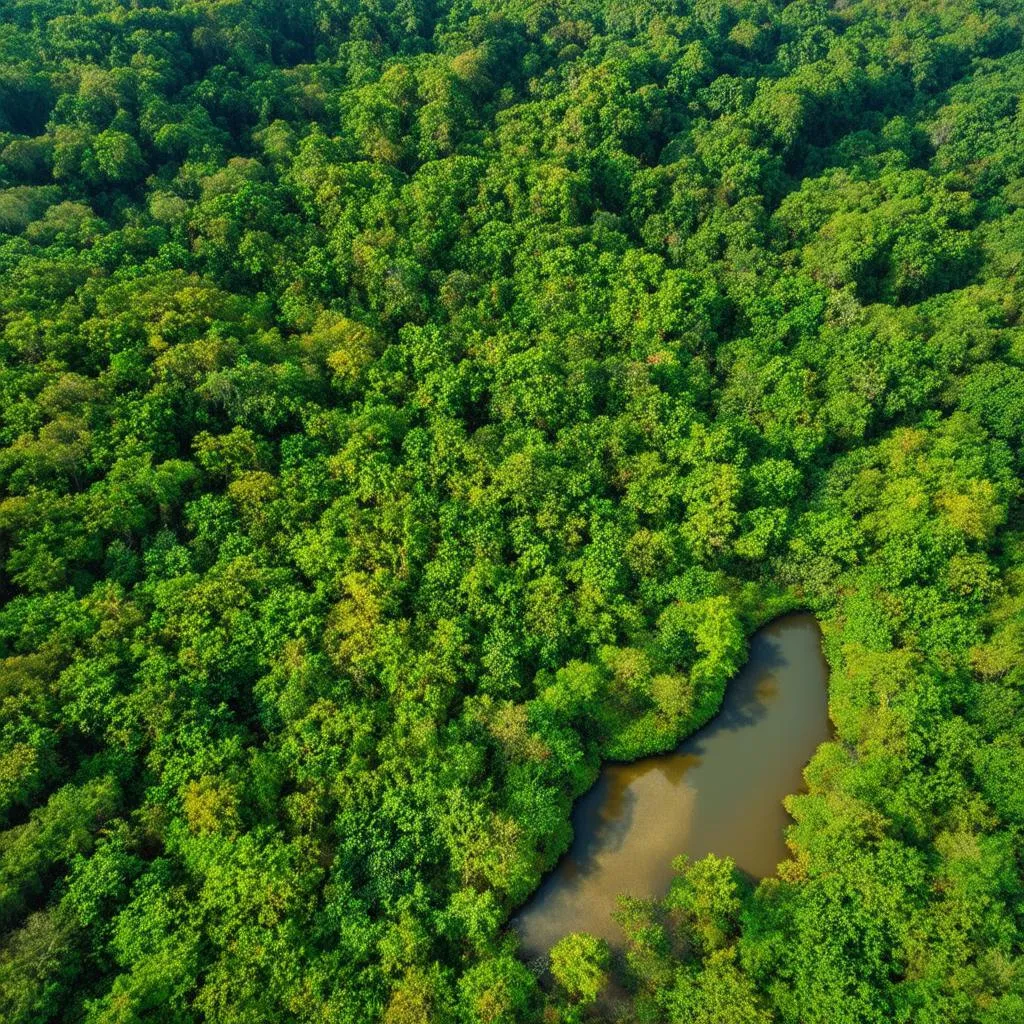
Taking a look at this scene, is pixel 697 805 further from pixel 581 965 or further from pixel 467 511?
pixel 467 511

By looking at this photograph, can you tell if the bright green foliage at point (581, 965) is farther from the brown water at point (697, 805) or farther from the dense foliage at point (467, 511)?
the brown water at point (697, 805)

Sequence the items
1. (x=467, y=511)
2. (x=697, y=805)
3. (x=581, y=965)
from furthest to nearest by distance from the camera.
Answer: (x=467, y=511)
(x=697, y=805)
(x=581, y=965)

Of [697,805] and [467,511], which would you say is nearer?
[697,805]

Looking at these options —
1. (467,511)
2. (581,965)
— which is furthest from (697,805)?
(467,511)

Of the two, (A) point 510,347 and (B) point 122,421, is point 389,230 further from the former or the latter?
(B) point 122,421

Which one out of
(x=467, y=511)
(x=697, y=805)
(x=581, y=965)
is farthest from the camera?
(x=467, y=511)

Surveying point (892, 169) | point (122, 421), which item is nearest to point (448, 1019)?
point (122, 421)

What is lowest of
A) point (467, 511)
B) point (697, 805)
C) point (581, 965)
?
point (697, 805)
